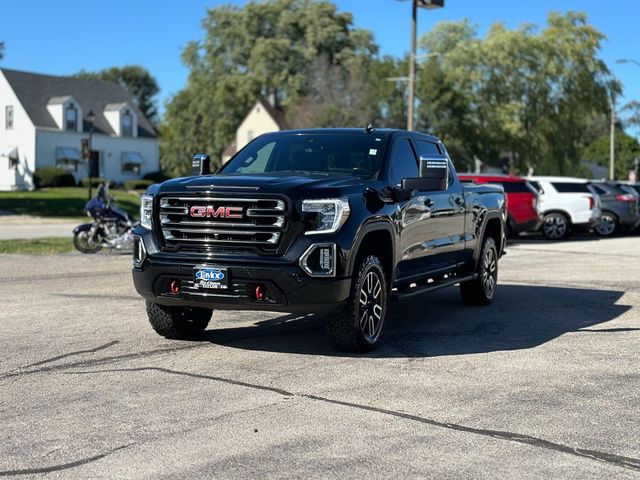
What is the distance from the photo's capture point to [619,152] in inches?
4252

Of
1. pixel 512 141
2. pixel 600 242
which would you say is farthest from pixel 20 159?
pixel 600 242

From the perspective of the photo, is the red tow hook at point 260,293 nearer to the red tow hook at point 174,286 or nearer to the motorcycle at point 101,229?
the red tow hook at point 174,286

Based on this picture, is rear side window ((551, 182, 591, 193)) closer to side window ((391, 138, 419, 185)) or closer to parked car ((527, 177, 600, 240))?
parked car ((527, 177, 600, 240))

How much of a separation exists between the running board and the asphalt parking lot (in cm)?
42

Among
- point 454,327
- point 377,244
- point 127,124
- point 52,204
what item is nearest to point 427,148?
point 454,327

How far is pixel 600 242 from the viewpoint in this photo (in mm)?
25125

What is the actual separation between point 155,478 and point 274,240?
3083 millimetres

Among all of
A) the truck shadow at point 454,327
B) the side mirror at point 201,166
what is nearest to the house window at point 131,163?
the truck shadow at point 454,327

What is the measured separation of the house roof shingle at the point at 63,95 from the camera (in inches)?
2453

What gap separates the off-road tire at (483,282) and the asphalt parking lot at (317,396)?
0.25 m

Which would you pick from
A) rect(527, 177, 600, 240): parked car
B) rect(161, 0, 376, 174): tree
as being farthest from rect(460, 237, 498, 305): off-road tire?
rect(161, 0, 376, 174): tree

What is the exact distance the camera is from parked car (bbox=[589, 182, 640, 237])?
2842 centimetres

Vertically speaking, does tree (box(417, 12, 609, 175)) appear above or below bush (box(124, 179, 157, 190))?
above

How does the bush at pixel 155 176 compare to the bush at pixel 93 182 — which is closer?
the bush at pixel 93 182
